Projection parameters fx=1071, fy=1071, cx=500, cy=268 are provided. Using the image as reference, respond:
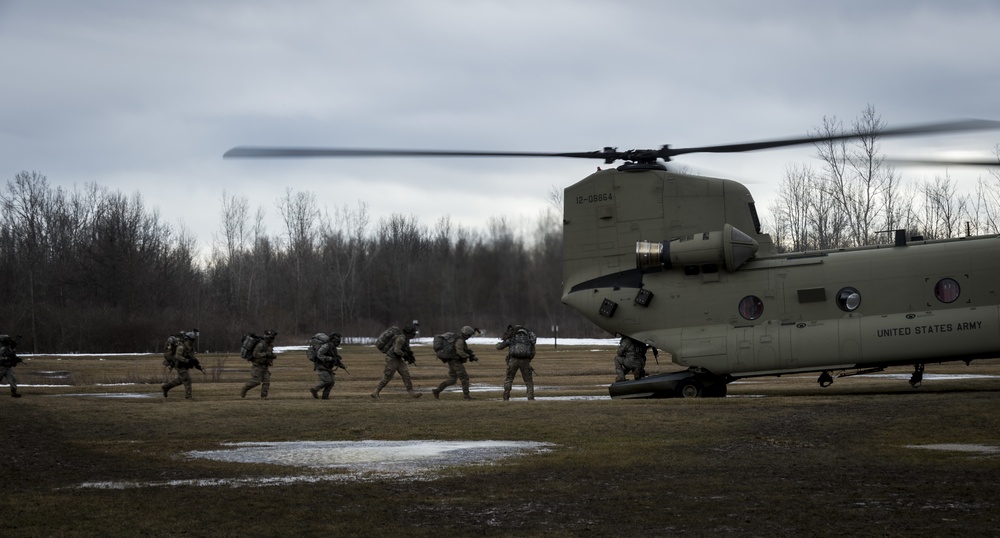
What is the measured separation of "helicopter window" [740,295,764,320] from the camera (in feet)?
70.0

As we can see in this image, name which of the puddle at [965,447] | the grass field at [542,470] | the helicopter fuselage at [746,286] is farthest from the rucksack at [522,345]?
the puddle at [965,447]

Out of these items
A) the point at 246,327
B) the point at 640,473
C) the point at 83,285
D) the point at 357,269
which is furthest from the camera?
the point at 357,269

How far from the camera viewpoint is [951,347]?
19.8 m

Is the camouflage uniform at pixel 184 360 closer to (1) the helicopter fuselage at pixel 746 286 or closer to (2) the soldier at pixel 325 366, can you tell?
(2) the soldier at pixel 325 366

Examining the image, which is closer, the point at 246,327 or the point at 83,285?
the point at 246,327

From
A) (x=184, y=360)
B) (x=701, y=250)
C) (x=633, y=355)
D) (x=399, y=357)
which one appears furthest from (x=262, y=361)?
(x=701, y=250)

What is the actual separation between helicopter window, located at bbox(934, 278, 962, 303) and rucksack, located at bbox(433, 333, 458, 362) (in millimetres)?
10219

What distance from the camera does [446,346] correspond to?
2455cm

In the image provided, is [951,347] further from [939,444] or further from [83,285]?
[83,285]

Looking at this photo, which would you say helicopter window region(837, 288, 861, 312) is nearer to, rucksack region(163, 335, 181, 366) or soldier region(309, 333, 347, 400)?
soldier region(309, 333, 347, 400)

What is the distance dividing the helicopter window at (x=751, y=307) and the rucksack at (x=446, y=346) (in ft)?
21.7

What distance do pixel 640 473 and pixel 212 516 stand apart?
16.5 feet

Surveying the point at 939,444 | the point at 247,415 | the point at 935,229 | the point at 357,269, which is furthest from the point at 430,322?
the point at 939,444

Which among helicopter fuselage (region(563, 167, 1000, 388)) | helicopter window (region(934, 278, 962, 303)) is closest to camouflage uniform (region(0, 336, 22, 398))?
helicopter fuselage (region(563, 167, 1000, 388))
